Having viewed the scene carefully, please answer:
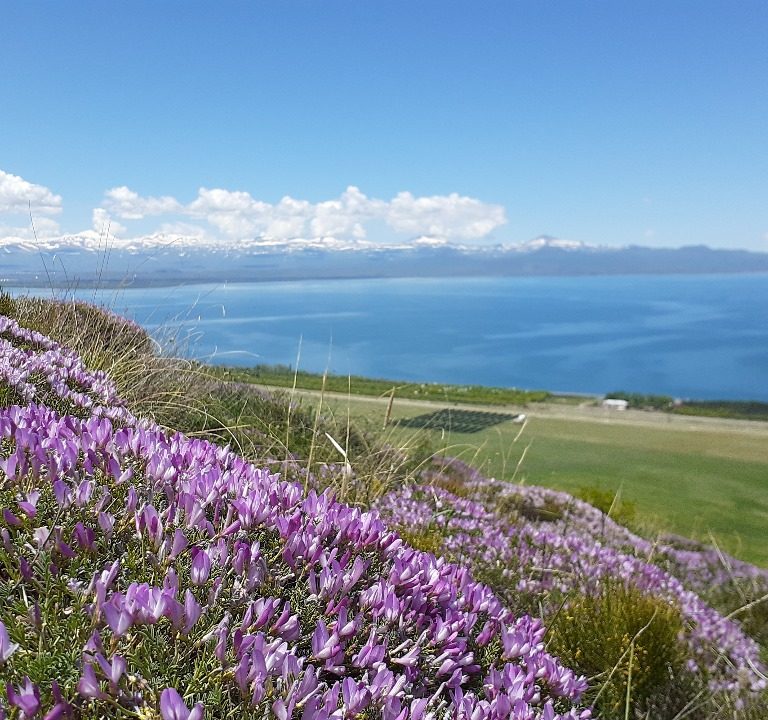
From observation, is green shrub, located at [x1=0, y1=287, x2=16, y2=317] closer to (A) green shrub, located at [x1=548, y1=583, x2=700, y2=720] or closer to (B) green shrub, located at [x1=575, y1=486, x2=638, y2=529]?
(A) green shrub, located at [x1=548, y1=583, x2=700, y2=720]

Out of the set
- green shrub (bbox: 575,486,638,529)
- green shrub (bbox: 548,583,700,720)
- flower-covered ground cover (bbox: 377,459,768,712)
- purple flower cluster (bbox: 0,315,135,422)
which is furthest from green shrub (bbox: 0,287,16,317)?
green shrub (bbox: 575,486,638,529)

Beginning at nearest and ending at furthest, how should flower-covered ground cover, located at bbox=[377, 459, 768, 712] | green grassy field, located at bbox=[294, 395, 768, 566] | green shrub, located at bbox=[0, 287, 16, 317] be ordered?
flower-covered ground cover, located at bbox=[377, 459, 768, 712], green shrub, located at bbox=[0, 287, 16, 317], green grassy field, located at bbox=[294, 395, 768, 566]

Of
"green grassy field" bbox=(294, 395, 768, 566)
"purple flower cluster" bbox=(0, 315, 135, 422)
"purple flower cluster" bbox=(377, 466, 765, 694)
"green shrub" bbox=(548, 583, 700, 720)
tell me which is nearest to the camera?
"purple flower cluster" bbox=(0, 315, 135, 422)

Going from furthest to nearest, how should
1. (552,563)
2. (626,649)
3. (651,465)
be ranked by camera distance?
(651,465) < (552,563) < (626,649)

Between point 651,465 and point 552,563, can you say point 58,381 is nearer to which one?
point 552,563

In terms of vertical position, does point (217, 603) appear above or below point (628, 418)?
above

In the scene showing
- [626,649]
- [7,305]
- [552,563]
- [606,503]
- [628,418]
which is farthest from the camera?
[628,418]

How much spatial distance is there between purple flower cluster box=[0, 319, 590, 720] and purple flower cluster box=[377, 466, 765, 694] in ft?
8.45

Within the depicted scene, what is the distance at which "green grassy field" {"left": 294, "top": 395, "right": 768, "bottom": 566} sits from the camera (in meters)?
15.7

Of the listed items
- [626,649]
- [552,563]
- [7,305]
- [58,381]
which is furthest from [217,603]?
[7,305]

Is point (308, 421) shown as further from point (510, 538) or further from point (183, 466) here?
point (183, 466)

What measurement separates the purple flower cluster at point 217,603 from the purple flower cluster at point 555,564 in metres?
2.58

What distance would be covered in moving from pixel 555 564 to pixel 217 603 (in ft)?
16.3

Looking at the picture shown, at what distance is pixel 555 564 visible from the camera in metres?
6.44
